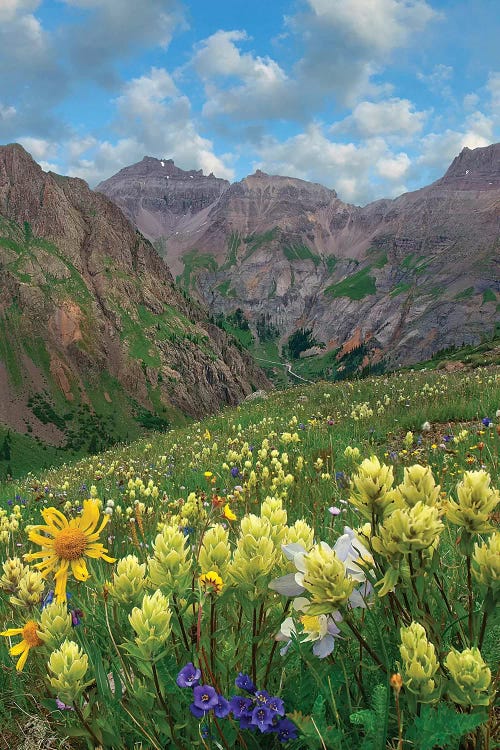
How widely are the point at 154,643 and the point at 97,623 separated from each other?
1.47m

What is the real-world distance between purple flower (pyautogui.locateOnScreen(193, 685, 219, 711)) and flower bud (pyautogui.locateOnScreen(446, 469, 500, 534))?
0.99m

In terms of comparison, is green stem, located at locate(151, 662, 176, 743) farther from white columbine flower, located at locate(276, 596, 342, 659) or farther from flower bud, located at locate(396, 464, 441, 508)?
flower bud, located at locate(396, 464, 441, 508)

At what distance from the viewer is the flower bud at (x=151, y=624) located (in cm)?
162

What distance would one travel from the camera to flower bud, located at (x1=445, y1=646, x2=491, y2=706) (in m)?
1.35

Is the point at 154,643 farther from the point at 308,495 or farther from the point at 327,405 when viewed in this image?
the point at 327,405

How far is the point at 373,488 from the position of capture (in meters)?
1.72

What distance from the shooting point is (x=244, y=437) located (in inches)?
450

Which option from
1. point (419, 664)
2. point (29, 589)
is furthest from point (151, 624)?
point (29, 589)

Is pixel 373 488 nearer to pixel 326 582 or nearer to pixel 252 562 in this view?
pixel 326 582

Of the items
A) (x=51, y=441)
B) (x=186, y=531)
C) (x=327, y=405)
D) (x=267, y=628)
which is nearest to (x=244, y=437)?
(x=327, y=405)

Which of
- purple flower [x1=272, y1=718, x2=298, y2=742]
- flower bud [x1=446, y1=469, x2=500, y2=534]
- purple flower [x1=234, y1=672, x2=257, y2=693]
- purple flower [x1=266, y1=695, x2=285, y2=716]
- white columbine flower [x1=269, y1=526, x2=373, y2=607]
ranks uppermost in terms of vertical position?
flower bud [x1=446, y1=469, x2=500, y2=534]

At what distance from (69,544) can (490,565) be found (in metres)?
2.11

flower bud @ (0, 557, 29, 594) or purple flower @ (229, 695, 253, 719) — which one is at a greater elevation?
flower bud @ (0, 557, 29, 594)

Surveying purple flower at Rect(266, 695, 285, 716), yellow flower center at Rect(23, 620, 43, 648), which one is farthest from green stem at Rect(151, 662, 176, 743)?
yellow flower center at Rect(23, 620, 43, 648)
